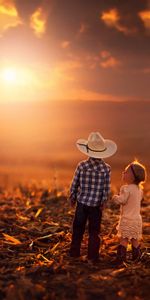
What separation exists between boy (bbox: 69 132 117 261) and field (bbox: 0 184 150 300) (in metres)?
0.26

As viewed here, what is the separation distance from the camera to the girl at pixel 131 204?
8461 millimetres

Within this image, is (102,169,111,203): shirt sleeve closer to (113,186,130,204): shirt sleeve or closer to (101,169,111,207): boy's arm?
(101,169,111,207): boy's arm

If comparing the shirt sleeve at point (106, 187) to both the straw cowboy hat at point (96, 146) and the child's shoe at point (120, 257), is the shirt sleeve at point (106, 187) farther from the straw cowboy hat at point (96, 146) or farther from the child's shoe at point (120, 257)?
the child's shoe at point (120, 257)

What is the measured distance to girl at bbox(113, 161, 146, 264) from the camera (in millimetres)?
8461

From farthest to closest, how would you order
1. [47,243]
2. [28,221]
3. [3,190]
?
1. [3,190]
2. [28,221]
3. [47,243]

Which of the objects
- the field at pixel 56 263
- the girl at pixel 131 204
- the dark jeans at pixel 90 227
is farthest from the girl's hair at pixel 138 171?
the field at pixel 56 263

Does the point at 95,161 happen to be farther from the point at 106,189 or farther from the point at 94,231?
the point at 94,231

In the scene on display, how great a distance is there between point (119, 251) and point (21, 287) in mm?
1869

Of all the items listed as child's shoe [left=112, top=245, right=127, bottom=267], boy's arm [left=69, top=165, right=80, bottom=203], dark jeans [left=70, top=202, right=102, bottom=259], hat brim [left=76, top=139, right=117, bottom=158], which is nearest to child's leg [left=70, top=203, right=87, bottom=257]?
dark jeans [left=70, top=202, right=102, bottom=259]

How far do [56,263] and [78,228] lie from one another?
0.83 metres

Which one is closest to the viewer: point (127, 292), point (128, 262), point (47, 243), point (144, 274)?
point (127, 292)

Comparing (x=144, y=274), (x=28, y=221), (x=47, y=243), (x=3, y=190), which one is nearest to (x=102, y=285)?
(x=144, y=274)

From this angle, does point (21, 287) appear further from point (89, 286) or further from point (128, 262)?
point (128, 262)

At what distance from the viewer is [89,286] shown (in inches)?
280
